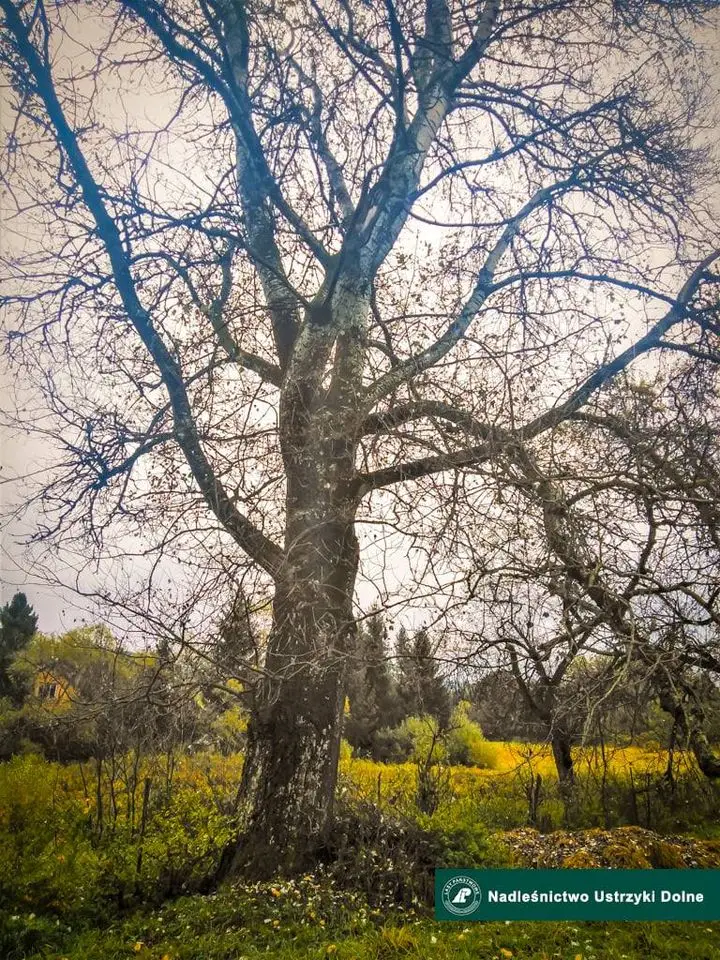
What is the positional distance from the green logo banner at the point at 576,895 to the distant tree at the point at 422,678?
680mm

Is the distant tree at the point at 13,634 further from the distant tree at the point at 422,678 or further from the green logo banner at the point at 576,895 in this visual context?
the green logo banner at the point at 576,895

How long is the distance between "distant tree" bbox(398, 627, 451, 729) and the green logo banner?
0.68m

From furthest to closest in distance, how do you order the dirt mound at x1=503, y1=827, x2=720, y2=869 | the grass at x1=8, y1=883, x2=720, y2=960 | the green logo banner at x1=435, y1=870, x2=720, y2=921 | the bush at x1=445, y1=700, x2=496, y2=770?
1. the bush at x1=445, y1=700, x2=496, y2=770
2. the dirt mound at x1=503, y1=827, x2=720, y2=869
3. the green logo banner at x1=435, y1=870, x2=720, y2=921
4. the grass at x1=8, y1=883, x2=720, y2=960

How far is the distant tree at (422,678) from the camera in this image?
2449 mm

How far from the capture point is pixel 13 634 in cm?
288

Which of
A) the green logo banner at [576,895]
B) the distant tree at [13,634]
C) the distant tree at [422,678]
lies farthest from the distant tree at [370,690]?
the distant tree at [13,634]

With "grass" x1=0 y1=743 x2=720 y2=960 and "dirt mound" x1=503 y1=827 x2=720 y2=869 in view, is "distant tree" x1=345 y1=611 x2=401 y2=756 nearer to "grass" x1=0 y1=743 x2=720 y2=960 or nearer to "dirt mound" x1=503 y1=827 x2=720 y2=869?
"grass" x1=0 y1=743 x2=720 y2=960

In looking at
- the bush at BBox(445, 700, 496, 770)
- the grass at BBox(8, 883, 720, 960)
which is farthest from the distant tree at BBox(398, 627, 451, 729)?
the bush at BBox(445, 700, 496, 770)

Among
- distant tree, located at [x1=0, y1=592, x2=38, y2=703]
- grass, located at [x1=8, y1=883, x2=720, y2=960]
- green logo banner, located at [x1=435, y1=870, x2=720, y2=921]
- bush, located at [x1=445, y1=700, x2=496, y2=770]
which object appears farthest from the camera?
bush, located at [x1=445, y1=700, x2=496, y2=770]

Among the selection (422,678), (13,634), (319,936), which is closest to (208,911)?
(319,936)

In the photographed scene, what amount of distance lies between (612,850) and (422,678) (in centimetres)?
107

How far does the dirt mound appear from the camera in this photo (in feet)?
7.72

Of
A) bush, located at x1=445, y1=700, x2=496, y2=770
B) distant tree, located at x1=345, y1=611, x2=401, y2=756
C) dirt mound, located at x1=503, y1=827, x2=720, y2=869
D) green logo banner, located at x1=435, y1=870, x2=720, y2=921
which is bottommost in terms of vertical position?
green logo banner, located at x1=435, y1=870, x2=720, y2=921

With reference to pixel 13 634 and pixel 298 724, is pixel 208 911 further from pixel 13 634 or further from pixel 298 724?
pixel 13 634
